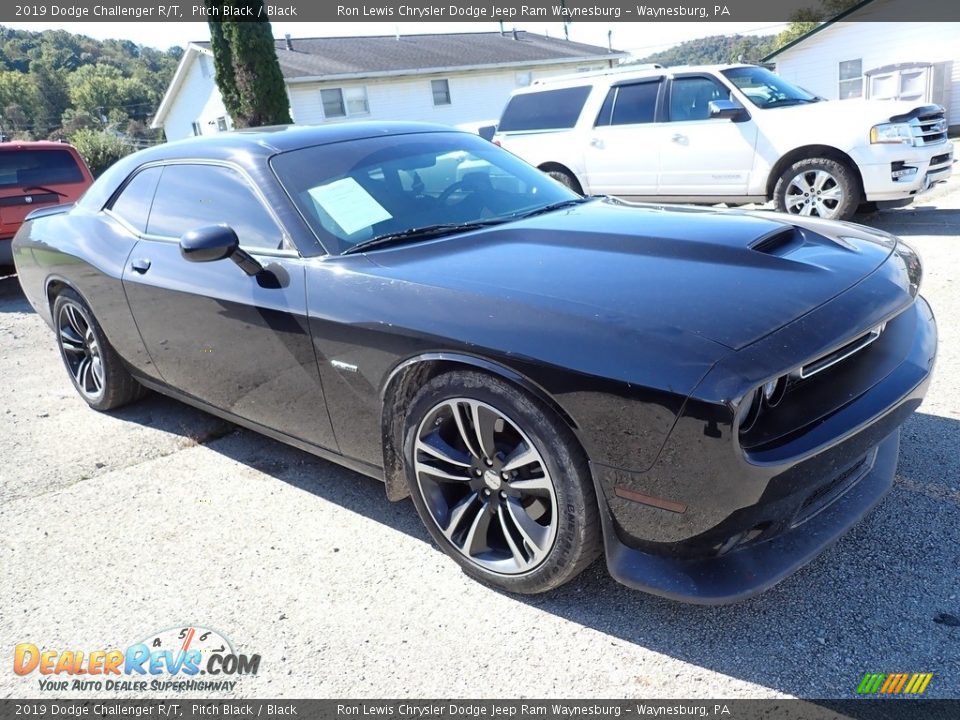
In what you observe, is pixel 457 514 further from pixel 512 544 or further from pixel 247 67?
pixel 247 67

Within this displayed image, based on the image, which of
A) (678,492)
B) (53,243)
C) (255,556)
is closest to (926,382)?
(678,492)

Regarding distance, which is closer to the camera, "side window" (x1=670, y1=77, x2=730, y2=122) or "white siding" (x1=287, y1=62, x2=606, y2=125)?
"side window" (x1=670, y1=77, x2=730, y2=122)

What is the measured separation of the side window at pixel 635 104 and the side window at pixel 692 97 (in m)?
0.22

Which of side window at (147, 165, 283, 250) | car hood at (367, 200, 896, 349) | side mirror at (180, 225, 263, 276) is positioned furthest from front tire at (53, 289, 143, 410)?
car hood at (367, 200, 896, 349)

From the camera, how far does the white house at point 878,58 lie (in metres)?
21.1

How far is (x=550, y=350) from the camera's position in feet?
6.98

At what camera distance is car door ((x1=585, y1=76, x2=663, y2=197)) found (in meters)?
8.57

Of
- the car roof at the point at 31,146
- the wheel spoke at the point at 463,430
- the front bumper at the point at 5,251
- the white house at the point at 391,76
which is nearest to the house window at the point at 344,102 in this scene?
the white house at the point at 391,76

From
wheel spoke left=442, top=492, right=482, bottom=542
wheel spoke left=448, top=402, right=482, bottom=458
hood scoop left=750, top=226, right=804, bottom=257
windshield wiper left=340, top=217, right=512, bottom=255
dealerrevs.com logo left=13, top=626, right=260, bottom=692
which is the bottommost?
dealerrevs.com logo left=13, top=626, right=260, bottom=692

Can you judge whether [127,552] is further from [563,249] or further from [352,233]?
[563,249]

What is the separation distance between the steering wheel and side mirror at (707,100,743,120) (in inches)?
212

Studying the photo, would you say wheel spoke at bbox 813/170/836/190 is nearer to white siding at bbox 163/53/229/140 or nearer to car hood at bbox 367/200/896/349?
car hood at bbox 367/200/896/349

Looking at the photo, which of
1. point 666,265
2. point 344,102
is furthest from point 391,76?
point 666,265

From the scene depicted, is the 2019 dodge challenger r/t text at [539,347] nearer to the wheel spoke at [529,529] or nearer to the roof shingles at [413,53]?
the wheel spoke at [529,529]
